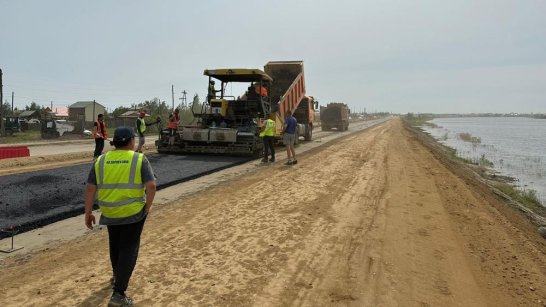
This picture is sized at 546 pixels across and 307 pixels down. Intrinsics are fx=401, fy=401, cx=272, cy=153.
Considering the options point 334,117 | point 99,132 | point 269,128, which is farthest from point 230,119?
point 334,117

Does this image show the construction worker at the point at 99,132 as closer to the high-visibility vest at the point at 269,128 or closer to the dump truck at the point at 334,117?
the high-visibility vest at the point at 269,128

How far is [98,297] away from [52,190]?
4821mm

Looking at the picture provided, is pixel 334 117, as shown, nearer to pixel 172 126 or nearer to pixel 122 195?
pixel 172 126

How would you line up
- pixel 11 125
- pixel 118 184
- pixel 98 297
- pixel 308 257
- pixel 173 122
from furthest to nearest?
pixel 11 125
pixel 173 122
pixel 308 257
pixel 98 297
pixel 118 184

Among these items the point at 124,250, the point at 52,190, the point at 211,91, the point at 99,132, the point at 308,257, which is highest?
the point at 211,91

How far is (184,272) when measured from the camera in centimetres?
395

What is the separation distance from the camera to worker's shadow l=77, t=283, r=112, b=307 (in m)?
3.29

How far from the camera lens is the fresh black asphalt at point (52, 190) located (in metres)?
5.75

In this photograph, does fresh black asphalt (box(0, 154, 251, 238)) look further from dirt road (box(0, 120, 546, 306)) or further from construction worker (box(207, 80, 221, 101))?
construction worker (box(207, 80, 221, 101))

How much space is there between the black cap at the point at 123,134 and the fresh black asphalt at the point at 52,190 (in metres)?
2.97

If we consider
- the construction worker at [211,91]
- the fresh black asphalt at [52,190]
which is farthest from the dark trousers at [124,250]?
the construction worker at [211,91]

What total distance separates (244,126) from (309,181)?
5.77 metres

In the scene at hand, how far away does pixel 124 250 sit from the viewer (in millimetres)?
3252

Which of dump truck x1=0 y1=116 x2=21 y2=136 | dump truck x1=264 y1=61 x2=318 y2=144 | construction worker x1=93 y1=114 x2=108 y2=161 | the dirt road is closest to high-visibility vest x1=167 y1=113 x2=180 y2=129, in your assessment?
construction worker x1=93 y1=114 x2=108 y2=161
